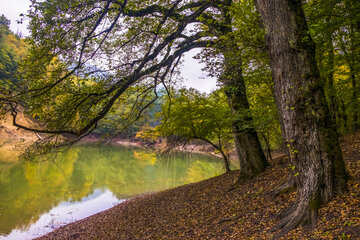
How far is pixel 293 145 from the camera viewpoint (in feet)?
11.8

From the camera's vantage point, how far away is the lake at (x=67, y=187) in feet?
35.1

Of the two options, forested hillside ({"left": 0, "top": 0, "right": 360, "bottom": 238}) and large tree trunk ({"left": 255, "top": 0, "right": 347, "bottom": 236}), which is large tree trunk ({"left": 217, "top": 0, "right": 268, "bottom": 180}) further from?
large tree trunk ({"left": 255, "top": 0, "right": 347, "bottom": 236})

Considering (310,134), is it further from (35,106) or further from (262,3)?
(35,106)

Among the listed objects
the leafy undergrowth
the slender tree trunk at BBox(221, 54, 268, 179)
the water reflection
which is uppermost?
the slender tree trunk at BBox(221, 54, 268, 179)

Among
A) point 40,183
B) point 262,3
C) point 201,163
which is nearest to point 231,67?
point 262,3

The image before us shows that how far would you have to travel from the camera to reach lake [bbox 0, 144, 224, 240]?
35.1ft

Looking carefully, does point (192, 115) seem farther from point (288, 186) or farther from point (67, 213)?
point (67, 213)

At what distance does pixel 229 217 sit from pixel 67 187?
1497 cm

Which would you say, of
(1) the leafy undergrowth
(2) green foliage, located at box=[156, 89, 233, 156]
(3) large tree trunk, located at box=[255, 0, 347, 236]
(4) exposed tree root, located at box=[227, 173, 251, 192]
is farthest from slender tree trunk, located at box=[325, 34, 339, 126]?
(3) large tree trunk, located at box=[255, 0, 347, 236]

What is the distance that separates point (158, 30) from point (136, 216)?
21.1ft

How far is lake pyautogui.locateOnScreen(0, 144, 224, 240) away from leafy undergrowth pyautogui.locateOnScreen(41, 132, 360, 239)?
2.45 metres

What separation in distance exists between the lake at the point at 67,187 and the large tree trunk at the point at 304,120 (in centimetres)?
491

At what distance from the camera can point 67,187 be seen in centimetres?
1666

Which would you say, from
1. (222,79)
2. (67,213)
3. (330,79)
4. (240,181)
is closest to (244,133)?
(240,181)
